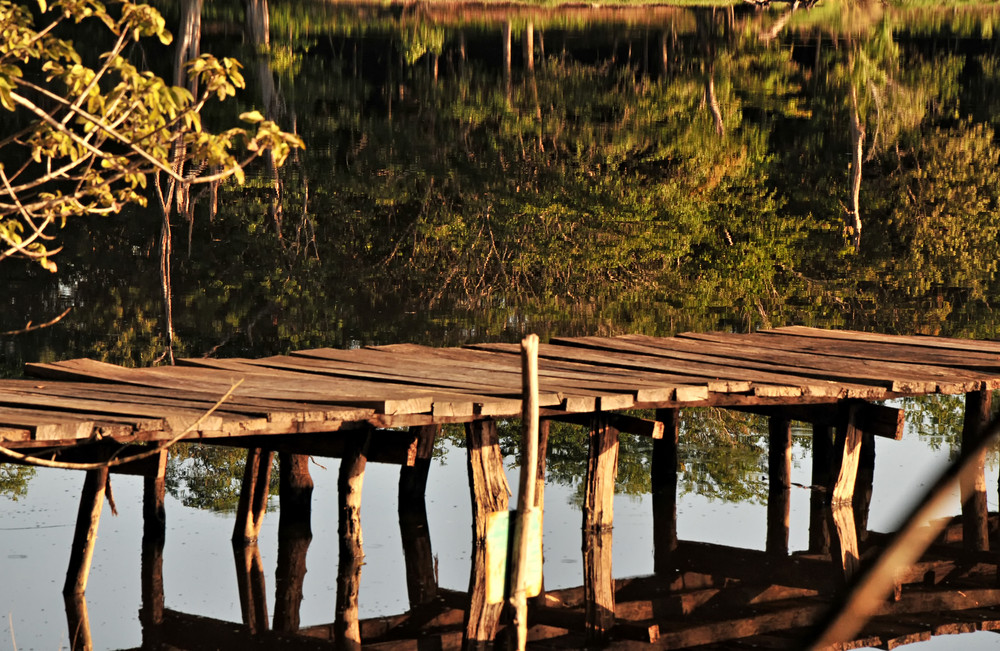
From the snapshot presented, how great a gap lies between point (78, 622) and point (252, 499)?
6.00 ft

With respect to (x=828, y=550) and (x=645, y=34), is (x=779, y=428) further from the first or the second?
(x=645, y=34)

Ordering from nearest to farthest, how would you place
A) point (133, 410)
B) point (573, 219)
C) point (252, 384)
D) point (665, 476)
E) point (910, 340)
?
point (133, 410) < point (252, 384) < point (665, 476) < point (910, 340) < point (573, 219)

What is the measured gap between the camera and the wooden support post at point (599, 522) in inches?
354

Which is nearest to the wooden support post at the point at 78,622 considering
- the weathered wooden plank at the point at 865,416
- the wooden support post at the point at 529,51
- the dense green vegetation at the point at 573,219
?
the dense green vegetation at the point at 573,219

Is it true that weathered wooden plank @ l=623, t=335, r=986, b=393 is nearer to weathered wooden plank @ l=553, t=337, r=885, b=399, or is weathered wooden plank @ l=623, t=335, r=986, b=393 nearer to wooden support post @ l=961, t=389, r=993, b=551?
weathered wooden plank @ l=553, t=337, r=885, b=399

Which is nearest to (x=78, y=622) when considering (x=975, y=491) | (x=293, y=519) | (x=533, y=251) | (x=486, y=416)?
(x=293, y=519)

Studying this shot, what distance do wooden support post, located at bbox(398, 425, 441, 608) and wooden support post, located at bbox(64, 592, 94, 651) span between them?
200 cm

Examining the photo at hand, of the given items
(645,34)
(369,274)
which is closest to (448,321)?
(369,274)

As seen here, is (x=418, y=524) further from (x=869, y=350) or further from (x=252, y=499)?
(x=869, y=350)

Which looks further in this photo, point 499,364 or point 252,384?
point 499,364

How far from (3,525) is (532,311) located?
10.7 meters

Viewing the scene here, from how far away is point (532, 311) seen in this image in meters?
19.9

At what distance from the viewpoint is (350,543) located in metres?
9.27

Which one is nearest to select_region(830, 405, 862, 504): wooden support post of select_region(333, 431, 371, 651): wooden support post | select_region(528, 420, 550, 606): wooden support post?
select_region(528, 420, 550, 606): wooden support post
